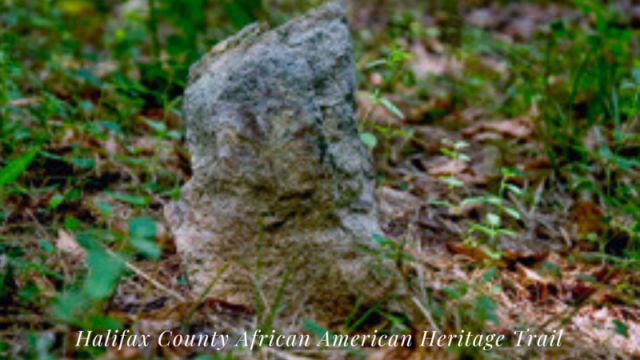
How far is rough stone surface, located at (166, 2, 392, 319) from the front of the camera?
166 centimetres

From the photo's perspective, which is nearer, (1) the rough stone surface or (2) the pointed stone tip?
(1) the rough stone surface

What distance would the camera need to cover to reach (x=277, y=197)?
1.66 m

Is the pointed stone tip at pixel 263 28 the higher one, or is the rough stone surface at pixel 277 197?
the pointed stone tip at pixel 263 28

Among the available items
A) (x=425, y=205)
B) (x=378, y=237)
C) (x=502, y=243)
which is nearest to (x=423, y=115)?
(x=425, y=205)

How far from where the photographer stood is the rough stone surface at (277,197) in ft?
5.45

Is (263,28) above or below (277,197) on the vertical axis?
above

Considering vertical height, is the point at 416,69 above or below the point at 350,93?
below

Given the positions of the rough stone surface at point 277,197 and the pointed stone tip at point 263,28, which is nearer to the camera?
the rough stone surface at point 277,197

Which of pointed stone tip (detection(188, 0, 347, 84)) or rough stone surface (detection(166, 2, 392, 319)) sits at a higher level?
pointed stone tip (detection(188, 0, 347, 84))

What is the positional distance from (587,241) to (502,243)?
1.20ft

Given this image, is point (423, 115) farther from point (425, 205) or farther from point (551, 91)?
point (425, 205)

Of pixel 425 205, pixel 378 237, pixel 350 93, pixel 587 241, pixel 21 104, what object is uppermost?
pixel 21 104

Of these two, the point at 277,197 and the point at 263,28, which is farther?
the point at 263,28

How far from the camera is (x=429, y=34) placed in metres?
4.70
